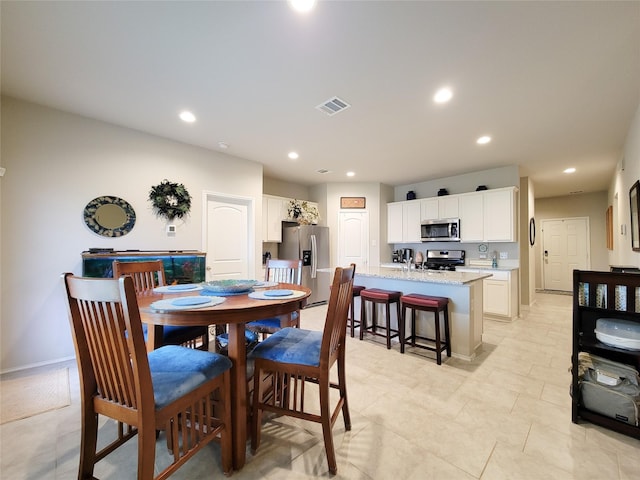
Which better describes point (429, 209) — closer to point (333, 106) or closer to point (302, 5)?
point (333, 106)

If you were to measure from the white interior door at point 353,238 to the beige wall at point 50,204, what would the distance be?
3678 mm

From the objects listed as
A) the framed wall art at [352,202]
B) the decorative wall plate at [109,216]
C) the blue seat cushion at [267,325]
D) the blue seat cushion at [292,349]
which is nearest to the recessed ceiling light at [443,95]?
the blue seat cushion at [292,349]

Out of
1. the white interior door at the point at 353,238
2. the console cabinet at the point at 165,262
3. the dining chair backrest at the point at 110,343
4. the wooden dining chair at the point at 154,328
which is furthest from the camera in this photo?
A: the white interior door at the point at 353,238

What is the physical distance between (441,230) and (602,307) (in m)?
3.61

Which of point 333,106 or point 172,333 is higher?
point 333,106

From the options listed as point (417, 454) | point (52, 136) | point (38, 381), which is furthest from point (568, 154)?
point (38, 381)

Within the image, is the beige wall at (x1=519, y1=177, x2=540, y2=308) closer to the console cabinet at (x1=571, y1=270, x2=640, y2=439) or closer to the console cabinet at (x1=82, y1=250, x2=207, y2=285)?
the console cabinet at (x1=571, y1=270, x2=640, y2=439)

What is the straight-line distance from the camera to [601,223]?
6695 mm

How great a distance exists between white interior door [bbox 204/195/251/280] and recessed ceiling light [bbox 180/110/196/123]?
119cm

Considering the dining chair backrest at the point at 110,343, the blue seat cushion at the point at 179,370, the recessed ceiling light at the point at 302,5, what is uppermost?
the recessed ceiling light at the point at 302,5

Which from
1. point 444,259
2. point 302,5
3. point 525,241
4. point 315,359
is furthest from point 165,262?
point 525,241

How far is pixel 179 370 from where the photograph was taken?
1.28 meters

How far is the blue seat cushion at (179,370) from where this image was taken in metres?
1.15

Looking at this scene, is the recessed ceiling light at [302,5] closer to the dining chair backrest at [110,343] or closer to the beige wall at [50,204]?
the dining chair backrest at [110,343]
